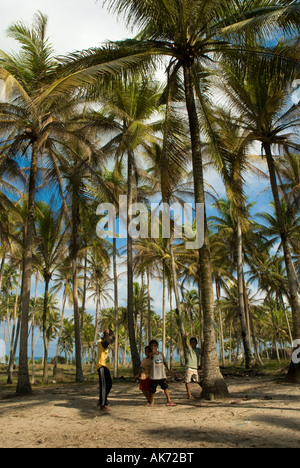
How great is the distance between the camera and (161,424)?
220 inches

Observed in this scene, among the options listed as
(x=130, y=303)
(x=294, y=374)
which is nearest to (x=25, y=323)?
(x=130, y=303)

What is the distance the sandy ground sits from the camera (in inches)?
177

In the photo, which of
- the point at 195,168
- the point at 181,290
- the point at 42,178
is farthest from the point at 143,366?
the point at 181,290

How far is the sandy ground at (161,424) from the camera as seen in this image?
177 inches

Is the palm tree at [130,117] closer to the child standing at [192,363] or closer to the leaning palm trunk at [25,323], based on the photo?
the leaning palm trunk at [25,323]

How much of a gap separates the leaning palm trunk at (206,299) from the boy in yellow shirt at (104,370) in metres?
2.16

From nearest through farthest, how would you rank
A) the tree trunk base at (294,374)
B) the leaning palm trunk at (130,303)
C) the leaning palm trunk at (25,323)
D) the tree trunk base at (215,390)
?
the tree trunk base at (215,390) → the tree trunk base at (294,374) → the leaning palm trunk at (25,323) → the leaning palm trunk at (130,303)

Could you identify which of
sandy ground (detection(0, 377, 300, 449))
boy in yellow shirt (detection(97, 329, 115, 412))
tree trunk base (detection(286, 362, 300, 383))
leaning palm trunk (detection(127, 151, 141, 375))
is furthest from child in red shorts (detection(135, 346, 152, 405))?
leaning palm trunk (detection(127, 151, 141, 375))

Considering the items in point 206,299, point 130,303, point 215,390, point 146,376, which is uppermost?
point 130,303

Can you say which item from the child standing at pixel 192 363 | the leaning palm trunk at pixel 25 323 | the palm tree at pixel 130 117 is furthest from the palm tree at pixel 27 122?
the child standing at pixel 192 363

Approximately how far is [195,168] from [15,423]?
670cm

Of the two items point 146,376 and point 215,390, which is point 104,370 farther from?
point 215,390

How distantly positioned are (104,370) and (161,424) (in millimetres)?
1929

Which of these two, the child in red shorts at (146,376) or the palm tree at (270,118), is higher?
the palm tree at (270,118)
